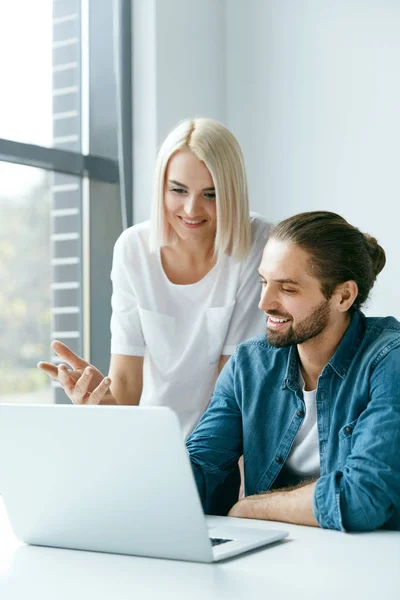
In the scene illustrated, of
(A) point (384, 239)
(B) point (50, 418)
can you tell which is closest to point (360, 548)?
(B) point (50, 418)

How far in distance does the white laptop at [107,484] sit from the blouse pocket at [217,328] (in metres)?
1.01

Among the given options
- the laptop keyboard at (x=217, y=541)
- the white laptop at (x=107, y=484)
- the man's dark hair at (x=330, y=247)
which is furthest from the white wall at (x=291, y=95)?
the white laptop at (x=107, y=484)

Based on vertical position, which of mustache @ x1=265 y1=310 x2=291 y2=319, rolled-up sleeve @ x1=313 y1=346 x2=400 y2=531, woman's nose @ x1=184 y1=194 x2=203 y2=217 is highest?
woman's nose @ x1=184 y1=194 x2=203 y2=217

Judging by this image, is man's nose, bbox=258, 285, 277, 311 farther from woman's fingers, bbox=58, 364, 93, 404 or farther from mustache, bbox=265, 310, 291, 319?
woman's fingers, bbox=58, 364, 93, 404

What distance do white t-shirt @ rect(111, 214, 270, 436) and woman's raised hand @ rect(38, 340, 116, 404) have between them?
418 mm

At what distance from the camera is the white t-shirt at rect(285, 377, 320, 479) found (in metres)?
1.75

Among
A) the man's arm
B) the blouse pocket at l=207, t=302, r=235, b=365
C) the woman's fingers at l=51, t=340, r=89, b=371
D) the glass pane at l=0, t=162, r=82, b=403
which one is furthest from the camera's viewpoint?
the glass pane at l=0, t=162, r=82, b=403

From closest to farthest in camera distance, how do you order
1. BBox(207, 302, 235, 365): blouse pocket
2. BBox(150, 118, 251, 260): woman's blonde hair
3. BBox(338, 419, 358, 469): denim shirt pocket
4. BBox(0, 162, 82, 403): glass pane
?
BBox(338, 419, 358, 469): denim shirt pocket, BBox(150, 118, 251, 260): woman's blonde hair, BBox(207, 302, 235, 365): blouse pocket, BBox(0, 162, 82, 403): glass pane

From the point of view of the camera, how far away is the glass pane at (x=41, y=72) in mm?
2904

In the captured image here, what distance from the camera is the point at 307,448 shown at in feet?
5.78

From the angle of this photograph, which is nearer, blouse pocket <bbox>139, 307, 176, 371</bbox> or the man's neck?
the man's neck

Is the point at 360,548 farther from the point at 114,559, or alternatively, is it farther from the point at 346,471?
the point at 114,559

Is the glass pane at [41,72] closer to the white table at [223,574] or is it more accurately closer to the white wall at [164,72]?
the white wall at [164,72]

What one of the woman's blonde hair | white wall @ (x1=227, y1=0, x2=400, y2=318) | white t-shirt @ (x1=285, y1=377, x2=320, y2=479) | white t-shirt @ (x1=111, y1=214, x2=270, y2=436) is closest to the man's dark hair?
white t-shirt @ (x1=285, y1=377, x2=320, y2=479)
